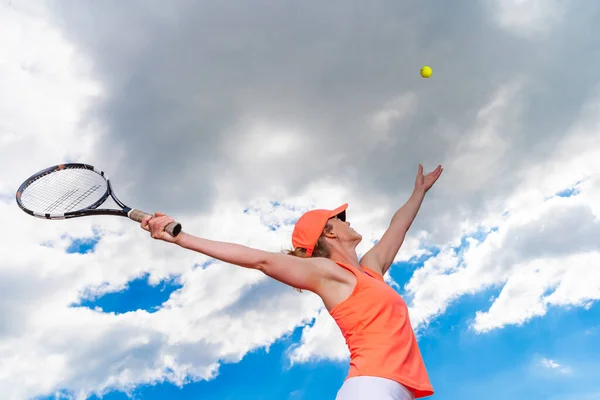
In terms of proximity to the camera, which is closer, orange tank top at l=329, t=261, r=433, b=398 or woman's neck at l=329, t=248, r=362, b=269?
orange tank top at l=329, t=261, r=433, b=398

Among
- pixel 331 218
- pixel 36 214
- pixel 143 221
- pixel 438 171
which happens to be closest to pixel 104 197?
pixel 36 214

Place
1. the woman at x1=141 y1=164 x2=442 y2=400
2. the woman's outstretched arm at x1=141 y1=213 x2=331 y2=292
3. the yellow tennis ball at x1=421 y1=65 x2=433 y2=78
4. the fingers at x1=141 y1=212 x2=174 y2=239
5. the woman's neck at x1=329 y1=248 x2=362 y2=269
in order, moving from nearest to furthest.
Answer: the woman at x1=141 y1=164 x2=442 y2=400
the woman's outstretched arm at x1=141 y1=213 x2=331 y2=292
the fingers at x1=141 y1=212 x2=174 y2=239
the woman's neck at x1=329 y1=248 x2=362 y2=269
the yellow tennis ball at x1=421 y1=65 x2=433 y2=78

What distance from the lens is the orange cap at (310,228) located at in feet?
21.2

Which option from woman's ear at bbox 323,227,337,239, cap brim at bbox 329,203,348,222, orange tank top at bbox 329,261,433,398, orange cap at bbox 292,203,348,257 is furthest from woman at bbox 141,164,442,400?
cap brim at bbox 329,203,348,222

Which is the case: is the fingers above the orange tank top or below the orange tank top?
above

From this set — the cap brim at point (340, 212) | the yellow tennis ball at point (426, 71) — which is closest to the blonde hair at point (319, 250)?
the cap brim at point (340, 212)

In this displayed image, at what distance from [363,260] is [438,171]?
275cm

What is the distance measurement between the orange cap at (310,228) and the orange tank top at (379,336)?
2.56ft

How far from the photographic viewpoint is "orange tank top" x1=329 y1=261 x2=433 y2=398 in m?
5.19

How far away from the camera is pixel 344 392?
5.05 m

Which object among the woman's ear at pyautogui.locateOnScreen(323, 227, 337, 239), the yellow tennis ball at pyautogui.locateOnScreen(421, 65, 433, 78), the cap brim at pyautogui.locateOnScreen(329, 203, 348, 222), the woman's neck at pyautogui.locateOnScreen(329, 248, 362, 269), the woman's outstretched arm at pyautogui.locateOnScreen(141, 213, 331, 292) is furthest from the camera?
the yellow tennis ball at pyautogui.locateOnScreen(421, 65, 433, 78)

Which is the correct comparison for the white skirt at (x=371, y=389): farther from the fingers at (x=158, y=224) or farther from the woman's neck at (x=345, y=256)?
the fingers at (x=158, y=224)

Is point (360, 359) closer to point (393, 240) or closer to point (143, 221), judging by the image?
point (393, 240)

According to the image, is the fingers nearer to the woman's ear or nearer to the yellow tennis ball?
the woman's ear
